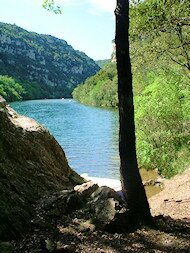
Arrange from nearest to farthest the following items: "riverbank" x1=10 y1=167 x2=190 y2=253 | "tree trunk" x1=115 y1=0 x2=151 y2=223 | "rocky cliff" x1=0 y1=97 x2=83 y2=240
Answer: "riverbank" x1=10 y1=167 x2=190 y2=253, "rocky cliff" x1=0 y1=97 x2=83 y2=240, "tree trunk" x1=115 y1=0 x2=151 y2=223

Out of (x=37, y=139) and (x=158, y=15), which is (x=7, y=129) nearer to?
(x=37, y=139)

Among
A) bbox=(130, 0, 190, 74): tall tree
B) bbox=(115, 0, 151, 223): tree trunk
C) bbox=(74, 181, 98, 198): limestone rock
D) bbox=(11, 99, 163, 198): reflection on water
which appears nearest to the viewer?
bbox=(115, 0, 151, 223): tree trunk

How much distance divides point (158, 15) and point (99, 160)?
107ft

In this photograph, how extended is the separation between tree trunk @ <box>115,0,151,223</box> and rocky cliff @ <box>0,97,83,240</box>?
3.03m

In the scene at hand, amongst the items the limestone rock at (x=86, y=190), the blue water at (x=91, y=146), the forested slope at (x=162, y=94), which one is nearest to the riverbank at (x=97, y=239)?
the limestone rock at (x=86, y=190)

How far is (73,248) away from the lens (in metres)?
10.0

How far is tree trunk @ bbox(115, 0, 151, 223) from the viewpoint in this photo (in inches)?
455

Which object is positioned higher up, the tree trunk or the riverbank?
the tree trunk

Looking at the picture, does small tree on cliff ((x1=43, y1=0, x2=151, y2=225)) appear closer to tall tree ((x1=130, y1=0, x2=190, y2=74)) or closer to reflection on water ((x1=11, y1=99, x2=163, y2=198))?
tall tree ((x1=130, y1=0, x2=190, y2=74))

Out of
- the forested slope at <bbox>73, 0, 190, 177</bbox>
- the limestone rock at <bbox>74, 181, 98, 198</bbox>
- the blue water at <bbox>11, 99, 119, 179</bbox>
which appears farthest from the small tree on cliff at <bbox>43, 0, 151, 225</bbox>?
the blue water at <bbox>11, 99, 119, 179</bbox>

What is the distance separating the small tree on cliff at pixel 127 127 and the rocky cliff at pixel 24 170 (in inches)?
119

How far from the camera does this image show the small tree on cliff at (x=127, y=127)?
37.9 ft

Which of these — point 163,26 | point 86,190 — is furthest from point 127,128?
point 163,26

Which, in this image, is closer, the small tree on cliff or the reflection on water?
the small tree on cliff
